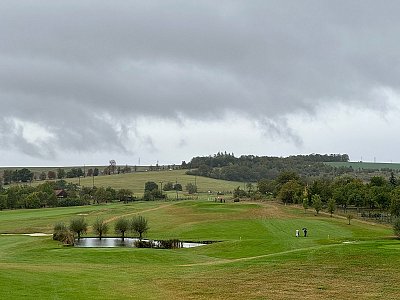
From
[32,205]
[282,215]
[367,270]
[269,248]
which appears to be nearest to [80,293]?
[367,270]

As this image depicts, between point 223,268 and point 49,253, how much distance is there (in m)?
28.2

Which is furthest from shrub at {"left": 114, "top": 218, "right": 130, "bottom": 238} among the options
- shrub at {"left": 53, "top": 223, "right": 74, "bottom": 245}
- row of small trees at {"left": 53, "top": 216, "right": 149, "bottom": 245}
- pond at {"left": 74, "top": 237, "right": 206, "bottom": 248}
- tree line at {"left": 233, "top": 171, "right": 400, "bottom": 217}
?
tree line at {"left": 233, "top": 171, "right": 400, "bottom": 217}

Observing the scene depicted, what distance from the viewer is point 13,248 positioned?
6825cm

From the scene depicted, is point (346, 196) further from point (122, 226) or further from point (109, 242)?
point (109, 242)

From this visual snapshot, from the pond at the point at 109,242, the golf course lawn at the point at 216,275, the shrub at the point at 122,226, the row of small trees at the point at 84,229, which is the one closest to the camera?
the golf course lawn at the point at 216,275

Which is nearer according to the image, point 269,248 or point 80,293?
point 80,293

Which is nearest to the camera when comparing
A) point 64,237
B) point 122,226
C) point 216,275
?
point 216,275

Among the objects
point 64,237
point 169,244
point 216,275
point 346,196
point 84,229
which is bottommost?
point 169,244

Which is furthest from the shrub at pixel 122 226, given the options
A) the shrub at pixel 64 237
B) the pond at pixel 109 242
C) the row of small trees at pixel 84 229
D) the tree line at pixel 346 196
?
the tree line at pixel 346 196

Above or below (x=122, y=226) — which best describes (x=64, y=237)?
below

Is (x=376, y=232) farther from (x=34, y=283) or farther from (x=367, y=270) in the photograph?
(x=34, y=283)

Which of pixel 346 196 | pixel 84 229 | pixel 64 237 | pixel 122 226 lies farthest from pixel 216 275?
pixel 346 196

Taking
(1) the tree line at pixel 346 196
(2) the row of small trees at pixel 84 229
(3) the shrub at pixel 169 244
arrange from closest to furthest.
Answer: (3) the shrub at pixel 169 244
(2) the row of small trees at pixel 84 229
(1) the tree line at pixel 346 196

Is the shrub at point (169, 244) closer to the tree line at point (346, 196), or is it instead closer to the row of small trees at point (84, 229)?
the row of small trees at point (84, 229)
